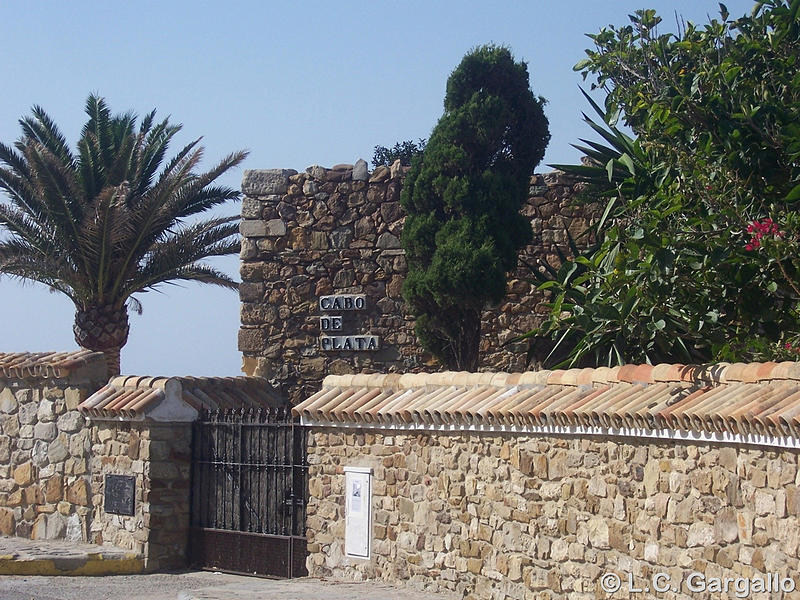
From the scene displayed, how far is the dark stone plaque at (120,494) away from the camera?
11227 mm

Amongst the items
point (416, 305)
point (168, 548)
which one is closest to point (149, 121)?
point (416, 305)

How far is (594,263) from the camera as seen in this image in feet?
32.2

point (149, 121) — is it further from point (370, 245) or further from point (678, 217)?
point (678, 217)

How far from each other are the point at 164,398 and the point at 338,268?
487 centimetres

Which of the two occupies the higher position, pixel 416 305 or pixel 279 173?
pixel 279 173

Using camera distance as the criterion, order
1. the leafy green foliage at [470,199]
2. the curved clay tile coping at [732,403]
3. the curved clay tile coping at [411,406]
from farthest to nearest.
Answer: the leafy green foliage at [470,199], the curved clay tile coping at [411,406], the curved clay tile coping at [732,403]

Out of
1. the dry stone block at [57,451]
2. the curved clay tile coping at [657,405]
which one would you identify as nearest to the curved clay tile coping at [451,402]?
the curved clay tile coping at [657,405]

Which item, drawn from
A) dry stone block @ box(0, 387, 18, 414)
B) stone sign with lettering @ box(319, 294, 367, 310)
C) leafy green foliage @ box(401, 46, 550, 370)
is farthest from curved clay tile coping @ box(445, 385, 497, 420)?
stone sign with lettering @ box(319, 294, 367, 310)

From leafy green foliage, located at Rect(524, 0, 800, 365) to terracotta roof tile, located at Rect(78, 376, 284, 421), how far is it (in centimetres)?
369

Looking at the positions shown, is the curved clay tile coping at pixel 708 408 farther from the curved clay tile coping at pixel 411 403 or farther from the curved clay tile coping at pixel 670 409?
the curved clay tile coping at pixel 411 403

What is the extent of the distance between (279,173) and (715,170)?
779 cm

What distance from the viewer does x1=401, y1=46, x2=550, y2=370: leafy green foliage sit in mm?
13547

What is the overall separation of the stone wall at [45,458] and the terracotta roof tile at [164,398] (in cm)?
36

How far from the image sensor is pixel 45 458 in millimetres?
12188
